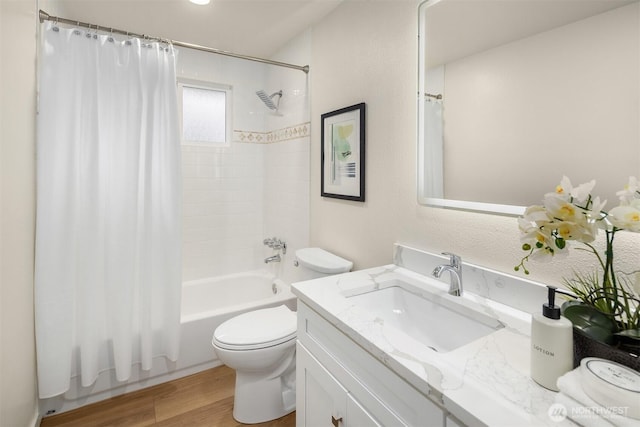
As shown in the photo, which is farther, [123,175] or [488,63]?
[123,175]

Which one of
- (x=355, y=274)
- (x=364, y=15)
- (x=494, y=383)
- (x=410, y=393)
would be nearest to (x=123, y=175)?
(x=355, y=274)

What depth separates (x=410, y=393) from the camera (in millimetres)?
777

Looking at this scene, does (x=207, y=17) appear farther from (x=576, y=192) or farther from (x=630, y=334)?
(x=630, y=334)

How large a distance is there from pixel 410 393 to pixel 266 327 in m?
1.16

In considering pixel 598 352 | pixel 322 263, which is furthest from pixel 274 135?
pixel 598 352

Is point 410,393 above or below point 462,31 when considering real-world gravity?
below

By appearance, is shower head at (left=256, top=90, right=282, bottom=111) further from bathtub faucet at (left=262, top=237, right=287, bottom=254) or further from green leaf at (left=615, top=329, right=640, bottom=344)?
green leaf at (left=615, top=329, right=640, bottom=344)

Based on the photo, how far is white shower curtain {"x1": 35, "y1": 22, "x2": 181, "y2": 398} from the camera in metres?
1.62

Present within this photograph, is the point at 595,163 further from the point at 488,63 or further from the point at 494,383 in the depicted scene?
the point at 494,383

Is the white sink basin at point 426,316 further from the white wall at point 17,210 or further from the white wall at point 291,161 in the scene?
the white wall at point 17,210

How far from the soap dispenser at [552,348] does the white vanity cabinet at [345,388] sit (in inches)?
8.9

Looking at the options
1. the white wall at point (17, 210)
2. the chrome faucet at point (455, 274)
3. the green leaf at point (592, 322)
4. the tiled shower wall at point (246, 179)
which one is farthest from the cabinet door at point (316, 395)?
the tiled shower wall at point (246, 179)

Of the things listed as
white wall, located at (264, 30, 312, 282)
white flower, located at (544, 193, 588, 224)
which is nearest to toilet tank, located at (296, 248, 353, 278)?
white wall, located at (264, 30, 312, 282)

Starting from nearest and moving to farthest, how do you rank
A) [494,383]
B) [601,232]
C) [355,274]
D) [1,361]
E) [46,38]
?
[494,383] → [601,232] → [1,361] → [355,274] → [46,38]
